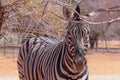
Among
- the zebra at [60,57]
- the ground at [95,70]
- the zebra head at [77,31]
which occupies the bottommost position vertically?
the ground at [95,70]

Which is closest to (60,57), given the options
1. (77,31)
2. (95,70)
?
(77,31)

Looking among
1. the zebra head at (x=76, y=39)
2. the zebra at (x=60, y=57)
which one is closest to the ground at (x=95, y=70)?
the zebra at (x=60, y=57)

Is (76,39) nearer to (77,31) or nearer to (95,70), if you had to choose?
(77,31)

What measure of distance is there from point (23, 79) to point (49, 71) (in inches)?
71.0

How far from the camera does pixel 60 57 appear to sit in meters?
5.23

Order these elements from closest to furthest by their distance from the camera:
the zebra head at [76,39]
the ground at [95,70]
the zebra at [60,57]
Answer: the zebra head at [76,39] → the zebra at [60,57] → the ground at [95,70]

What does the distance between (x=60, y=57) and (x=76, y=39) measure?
81 centimetres

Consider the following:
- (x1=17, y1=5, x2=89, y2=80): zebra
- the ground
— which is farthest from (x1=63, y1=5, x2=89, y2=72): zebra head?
the ground

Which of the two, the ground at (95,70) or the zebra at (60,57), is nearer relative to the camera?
the zebra at (60,57)

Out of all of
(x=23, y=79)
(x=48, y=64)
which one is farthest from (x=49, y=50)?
(x=23, y=79)

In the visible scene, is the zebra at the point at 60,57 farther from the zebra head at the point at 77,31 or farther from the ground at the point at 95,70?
the ground at the point at 95,70

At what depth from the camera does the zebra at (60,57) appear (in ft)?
14.7

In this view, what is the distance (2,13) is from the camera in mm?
5785

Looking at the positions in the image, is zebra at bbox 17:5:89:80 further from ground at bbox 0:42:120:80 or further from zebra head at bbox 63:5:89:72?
ground at bbox 0:42:120:80
